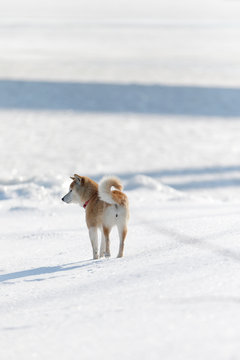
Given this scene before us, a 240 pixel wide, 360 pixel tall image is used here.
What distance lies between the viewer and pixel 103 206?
4559 millimetres

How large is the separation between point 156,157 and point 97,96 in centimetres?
485

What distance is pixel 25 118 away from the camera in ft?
46.8

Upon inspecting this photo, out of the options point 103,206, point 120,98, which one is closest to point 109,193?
point 103,206

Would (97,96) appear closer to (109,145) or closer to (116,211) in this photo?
(109,145)

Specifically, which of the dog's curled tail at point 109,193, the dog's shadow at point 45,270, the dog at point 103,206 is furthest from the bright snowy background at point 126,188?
the dog's curled tail at point 109,193

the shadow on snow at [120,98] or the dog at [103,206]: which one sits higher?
the shadow on snow at [120,98]

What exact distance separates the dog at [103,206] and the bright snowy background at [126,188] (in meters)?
0.23

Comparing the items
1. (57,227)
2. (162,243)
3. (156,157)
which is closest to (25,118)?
(156,157)

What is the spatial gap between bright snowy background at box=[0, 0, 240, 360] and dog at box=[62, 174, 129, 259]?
0.23m

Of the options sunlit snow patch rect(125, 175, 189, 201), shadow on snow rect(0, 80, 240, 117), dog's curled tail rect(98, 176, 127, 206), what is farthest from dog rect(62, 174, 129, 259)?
shadow on snow rect(0, 80, 240, 117)

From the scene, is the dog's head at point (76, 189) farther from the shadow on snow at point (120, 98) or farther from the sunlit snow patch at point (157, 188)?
the shadow on snow at point (120, 98)

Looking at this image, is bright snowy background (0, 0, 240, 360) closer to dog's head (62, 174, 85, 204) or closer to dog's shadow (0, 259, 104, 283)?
dog's shadow (0, 259, 104, 283)

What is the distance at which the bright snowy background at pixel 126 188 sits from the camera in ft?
9.08

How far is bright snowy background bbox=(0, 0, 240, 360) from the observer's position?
109 inches
